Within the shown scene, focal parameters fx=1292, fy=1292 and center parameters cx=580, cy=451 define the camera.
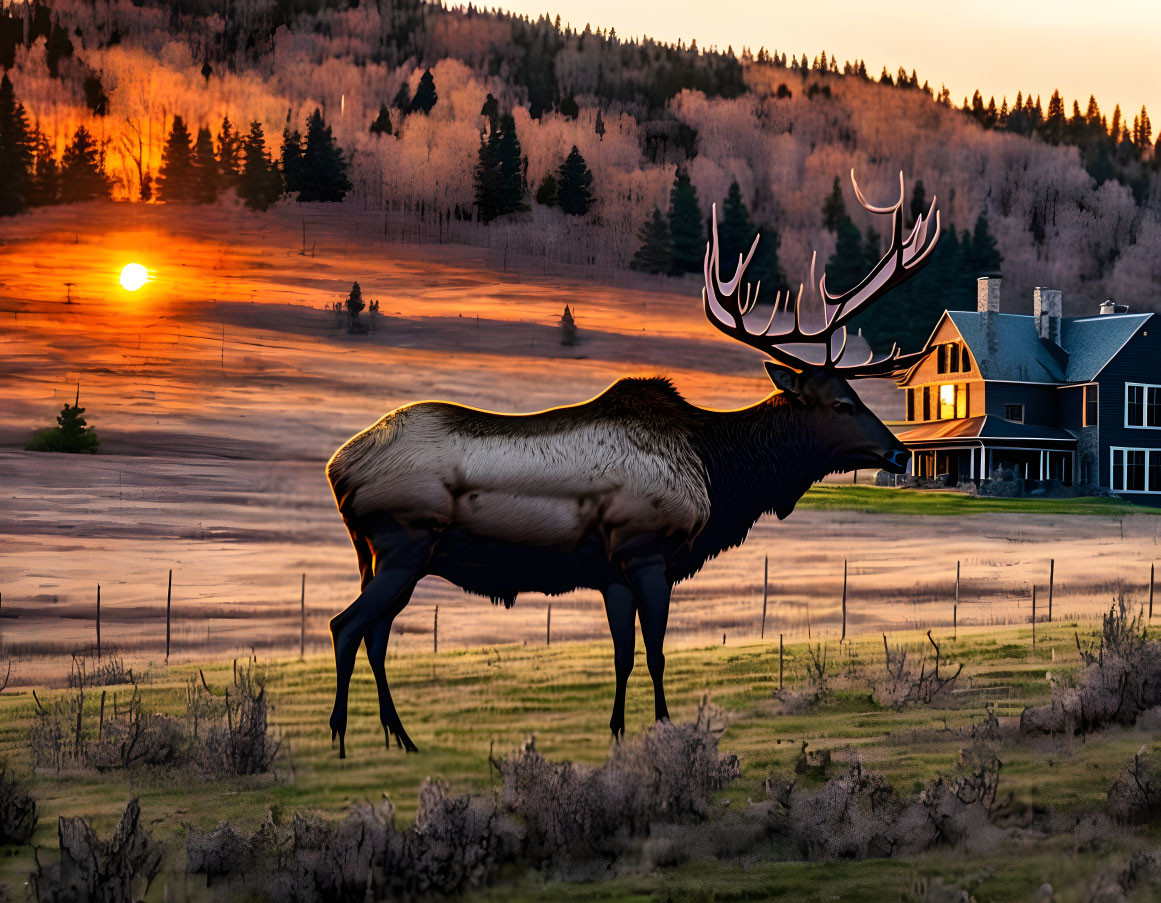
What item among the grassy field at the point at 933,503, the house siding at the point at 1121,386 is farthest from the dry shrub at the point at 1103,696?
the house siding at the point at 1121,386

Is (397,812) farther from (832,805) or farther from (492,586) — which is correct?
(832,805)

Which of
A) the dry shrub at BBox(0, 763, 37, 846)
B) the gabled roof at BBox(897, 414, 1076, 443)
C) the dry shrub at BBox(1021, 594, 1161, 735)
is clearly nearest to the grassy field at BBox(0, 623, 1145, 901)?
the dry shrub at BBox(0, 763, 37, 846)

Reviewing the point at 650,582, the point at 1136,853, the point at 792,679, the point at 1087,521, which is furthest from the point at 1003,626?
the point at 1087,521

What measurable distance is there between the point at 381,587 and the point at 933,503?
1198 inches

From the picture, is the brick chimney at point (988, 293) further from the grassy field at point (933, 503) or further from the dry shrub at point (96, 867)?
the dry shrub at point (96, 867)

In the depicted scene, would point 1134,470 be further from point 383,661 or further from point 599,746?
point 383,661

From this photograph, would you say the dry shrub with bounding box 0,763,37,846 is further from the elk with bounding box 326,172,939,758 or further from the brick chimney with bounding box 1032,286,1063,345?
the brick chimney with bounding box 1032,286,1063,345

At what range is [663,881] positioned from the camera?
7.43 m

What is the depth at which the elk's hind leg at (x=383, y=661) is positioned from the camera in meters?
9.99

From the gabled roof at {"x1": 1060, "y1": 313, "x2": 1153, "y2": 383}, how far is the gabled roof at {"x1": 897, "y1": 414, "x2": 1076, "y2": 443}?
6.97 feet

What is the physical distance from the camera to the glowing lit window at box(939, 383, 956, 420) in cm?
4431

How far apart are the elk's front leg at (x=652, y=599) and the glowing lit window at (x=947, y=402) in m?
36.4

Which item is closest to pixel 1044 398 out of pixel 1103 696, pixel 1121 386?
pixel 1121 386

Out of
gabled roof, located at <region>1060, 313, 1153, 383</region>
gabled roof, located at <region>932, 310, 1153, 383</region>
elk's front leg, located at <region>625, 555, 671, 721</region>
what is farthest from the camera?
gabled roof, located at <region>1060, 313, 1153, 383</region>
